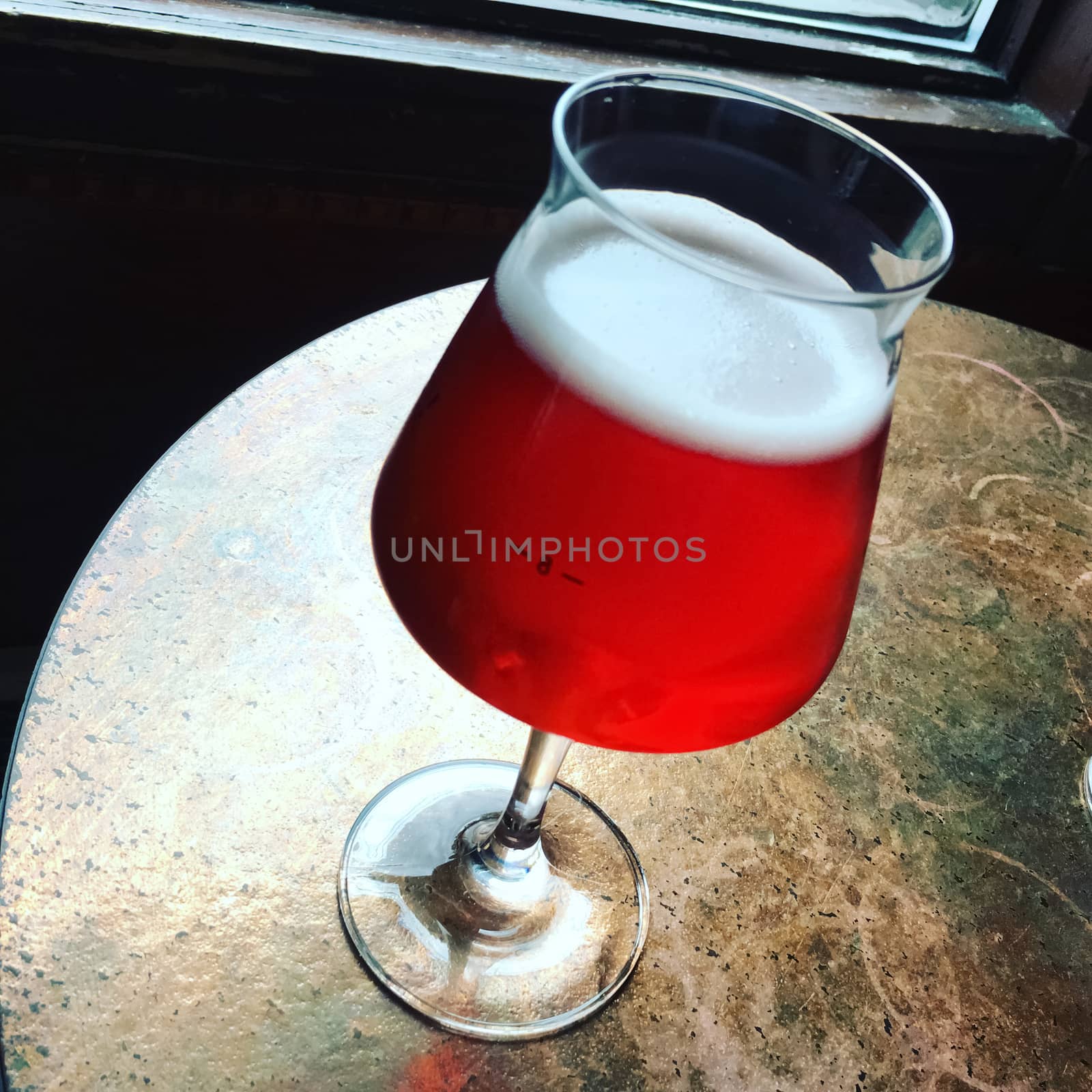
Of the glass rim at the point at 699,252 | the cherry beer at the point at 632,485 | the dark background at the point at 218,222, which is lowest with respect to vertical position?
the dark background at the point at 218,222

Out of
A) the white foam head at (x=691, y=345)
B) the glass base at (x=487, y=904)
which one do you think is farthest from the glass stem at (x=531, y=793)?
the white foam head at (x=691, y=345)

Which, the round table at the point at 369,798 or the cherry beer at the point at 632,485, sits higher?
the cherry beer at the point at 632,485

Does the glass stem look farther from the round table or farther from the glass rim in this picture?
the glass rim

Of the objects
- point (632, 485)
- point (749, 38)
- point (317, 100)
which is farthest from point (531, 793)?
point (749, 38)

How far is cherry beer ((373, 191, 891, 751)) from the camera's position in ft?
1.20

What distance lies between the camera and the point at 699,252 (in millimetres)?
417

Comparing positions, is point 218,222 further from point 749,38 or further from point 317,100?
point 749,38

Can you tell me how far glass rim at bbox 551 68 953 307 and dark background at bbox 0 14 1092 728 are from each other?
2.72 feet

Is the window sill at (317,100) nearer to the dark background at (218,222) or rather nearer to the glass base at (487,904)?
the dark background at (218,222)

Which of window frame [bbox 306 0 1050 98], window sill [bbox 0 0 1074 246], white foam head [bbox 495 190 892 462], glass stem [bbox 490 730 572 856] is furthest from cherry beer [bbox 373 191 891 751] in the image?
window frame [bbox 306 0 1050 98]

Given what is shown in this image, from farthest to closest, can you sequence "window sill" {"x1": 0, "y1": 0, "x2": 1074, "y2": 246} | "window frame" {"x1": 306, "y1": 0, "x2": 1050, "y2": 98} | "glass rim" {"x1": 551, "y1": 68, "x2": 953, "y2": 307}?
"window frame" {"x1": 306, "y1": 0, "x2": 1050, "y2": 98} < "window sill" {"x1": 0, "y1": 0, "x2": 1074, "y2": 246} < "glass rim" {"x1": 551, "y1": 68, "x2": 953, "y2": 307}

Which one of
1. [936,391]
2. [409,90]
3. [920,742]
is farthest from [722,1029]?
[409,90]

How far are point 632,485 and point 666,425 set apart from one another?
0.02 meters

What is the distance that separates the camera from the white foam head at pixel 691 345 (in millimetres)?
363
